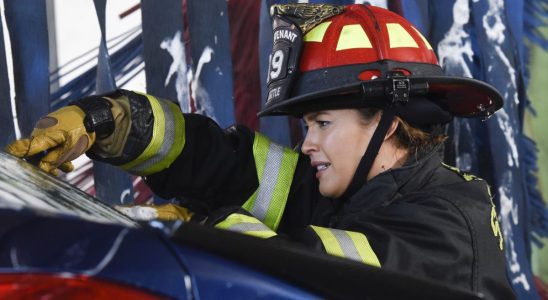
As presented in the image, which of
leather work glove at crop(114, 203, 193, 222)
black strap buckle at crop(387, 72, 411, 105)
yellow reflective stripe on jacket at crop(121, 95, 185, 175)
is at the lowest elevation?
leather work glove at crop(114, 203, 193, 222)

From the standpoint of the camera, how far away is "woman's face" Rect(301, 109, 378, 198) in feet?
8.35

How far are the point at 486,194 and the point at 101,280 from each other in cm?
152

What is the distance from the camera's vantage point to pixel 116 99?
2789 millimetres

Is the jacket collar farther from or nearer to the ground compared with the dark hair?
nearer to the ground

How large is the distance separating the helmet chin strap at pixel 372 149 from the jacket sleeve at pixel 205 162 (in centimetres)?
39

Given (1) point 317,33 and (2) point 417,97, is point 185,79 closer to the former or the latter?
(1) point 317,33

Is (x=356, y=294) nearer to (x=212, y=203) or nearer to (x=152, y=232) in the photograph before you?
(x=152, y=232)

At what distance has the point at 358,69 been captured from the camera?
252 cm

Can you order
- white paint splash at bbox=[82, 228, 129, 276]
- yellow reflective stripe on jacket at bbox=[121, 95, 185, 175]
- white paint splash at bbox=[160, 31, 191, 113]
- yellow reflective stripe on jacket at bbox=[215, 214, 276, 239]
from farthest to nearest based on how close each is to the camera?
white paint splash at bbox=[160, 31, 191, 113]
yellow reflective stripe on jacket at bbox=[121, 95, 185, 175]
yellow reflective stripe on jacket at bbox=[215, 214, 276, 239]
white paint splash at bbox=[82, 228, 129, 276]

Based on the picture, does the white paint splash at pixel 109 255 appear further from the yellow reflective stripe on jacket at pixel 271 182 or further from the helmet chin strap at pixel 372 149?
the yellow reflective stripe on jacket at pixel 271 182

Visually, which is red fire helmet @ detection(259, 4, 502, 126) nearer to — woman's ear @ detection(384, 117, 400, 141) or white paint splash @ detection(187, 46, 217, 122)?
woman's ear @ detection(384, 117, 400, 141)

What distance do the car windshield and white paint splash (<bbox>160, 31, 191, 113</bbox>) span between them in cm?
195

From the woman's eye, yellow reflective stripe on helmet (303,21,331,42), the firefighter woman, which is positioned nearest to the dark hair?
the firefighter woman

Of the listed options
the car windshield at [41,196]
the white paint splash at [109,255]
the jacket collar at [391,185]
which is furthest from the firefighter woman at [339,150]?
the white paint splash at [109,255]
